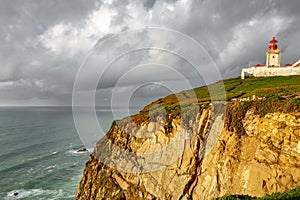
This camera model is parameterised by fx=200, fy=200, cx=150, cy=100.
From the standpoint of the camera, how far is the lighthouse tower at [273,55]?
136ft

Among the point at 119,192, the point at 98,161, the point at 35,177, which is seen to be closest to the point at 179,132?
the point at 119,192

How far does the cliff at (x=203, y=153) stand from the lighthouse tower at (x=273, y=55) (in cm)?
2711

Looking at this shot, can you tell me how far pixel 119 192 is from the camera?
77.5 ft

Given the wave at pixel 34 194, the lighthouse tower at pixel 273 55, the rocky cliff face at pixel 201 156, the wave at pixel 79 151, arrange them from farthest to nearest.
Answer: the wave at pixel 79 151 < the lighthouse tower at pixel 273 55 < the wave at pixel 34 194 < the rocky cliff face at pixel 201 156

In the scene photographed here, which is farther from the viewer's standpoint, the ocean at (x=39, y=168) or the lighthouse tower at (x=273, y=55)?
the lighthouse tower at (x=273, y=55)

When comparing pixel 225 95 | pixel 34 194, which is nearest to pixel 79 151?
pixel 34 194

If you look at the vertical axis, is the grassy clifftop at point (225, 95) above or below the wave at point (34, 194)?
above

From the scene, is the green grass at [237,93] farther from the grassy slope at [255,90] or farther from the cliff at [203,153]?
the cliff at [203,153]

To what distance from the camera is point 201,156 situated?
64.4 ft

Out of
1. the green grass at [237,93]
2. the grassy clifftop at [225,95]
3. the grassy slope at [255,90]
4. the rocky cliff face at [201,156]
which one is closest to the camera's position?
the rocky cliff face at [201,156]

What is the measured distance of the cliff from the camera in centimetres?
1551

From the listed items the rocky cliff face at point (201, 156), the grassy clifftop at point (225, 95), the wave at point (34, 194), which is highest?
the grassy clifftop at point (225, 95)

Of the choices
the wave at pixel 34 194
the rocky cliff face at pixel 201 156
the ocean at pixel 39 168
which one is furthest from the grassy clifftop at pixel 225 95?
the ocean at pixel 39 168

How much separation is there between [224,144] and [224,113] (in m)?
3.21
